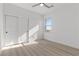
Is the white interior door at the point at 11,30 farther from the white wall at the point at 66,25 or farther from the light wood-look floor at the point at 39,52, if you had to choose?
the white wall at the point at 66,25

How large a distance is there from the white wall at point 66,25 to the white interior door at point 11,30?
2829mm

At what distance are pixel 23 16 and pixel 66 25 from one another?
315 centimetres

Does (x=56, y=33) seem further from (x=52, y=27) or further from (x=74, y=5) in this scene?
(x=74, y=5)

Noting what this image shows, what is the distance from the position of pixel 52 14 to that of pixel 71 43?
2.91 meters

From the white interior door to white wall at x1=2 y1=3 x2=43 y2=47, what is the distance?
345 millimetres

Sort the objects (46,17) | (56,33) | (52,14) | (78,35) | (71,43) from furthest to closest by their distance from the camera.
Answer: (46,17)
(52,14)
(56,33)
(71,43)
(78,35)

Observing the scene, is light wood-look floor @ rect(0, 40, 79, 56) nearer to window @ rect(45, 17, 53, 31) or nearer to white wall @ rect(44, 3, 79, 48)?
white wall @ rect(44, 3, 79, 48)

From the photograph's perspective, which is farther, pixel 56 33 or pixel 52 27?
pixel 52 27

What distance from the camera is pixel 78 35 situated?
4676 millimetres

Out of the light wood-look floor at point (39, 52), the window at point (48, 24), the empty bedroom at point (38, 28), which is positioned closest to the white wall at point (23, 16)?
the empty bedroom at point (38, 28)

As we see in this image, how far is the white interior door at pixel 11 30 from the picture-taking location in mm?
5516

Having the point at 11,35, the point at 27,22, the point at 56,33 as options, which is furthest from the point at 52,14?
the point at 11,35

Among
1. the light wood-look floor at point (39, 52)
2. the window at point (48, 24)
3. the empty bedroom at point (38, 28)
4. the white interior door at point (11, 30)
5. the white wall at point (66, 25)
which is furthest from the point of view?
the window at point (48, 24)

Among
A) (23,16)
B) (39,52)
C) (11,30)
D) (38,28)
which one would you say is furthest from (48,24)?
(39,52)
